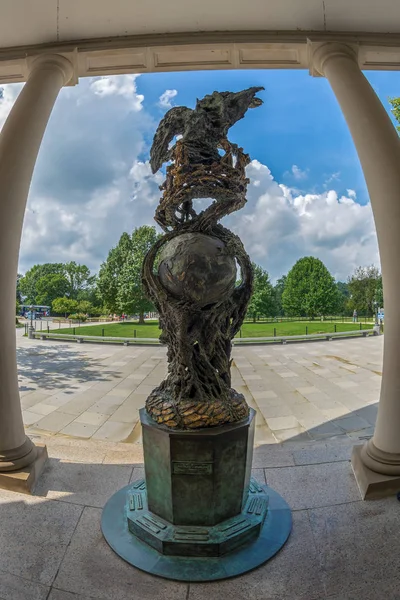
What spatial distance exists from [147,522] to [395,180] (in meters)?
4.15

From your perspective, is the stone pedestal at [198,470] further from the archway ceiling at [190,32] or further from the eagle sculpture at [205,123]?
the archway ceiling at [190,32]

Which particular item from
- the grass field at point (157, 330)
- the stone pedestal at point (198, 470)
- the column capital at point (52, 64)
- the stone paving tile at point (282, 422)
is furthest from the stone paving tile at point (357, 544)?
the grass field at point (157, 330)

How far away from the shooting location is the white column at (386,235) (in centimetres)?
330

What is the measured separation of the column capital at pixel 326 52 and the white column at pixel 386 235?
109 centimetres

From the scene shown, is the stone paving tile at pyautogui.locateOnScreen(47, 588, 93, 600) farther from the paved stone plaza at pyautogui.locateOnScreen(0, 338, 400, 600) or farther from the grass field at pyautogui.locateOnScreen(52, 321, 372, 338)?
the grass field at pyautogui.locateOnScreen(52, 321, 372, 338)

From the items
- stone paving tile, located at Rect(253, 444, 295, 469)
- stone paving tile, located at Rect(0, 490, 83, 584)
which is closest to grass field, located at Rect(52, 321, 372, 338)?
stone paving tile, located at Rect(253, 444, 295, 469)

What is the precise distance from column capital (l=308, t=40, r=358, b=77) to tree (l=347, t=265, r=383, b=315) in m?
28.5

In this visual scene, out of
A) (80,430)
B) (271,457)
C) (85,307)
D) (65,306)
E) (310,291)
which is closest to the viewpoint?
(271,457)

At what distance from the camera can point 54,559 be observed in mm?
2355

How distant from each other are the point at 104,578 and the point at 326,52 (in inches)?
253

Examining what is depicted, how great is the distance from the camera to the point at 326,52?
4418mm

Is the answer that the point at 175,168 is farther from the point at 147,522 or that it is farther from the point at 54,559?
the point at 54,559

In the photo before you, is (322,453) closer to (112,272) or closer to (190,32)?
(190,32)

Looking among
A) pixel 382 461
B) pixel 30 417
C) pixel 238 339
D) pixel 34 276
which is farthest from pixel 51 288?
pixel 382 461
